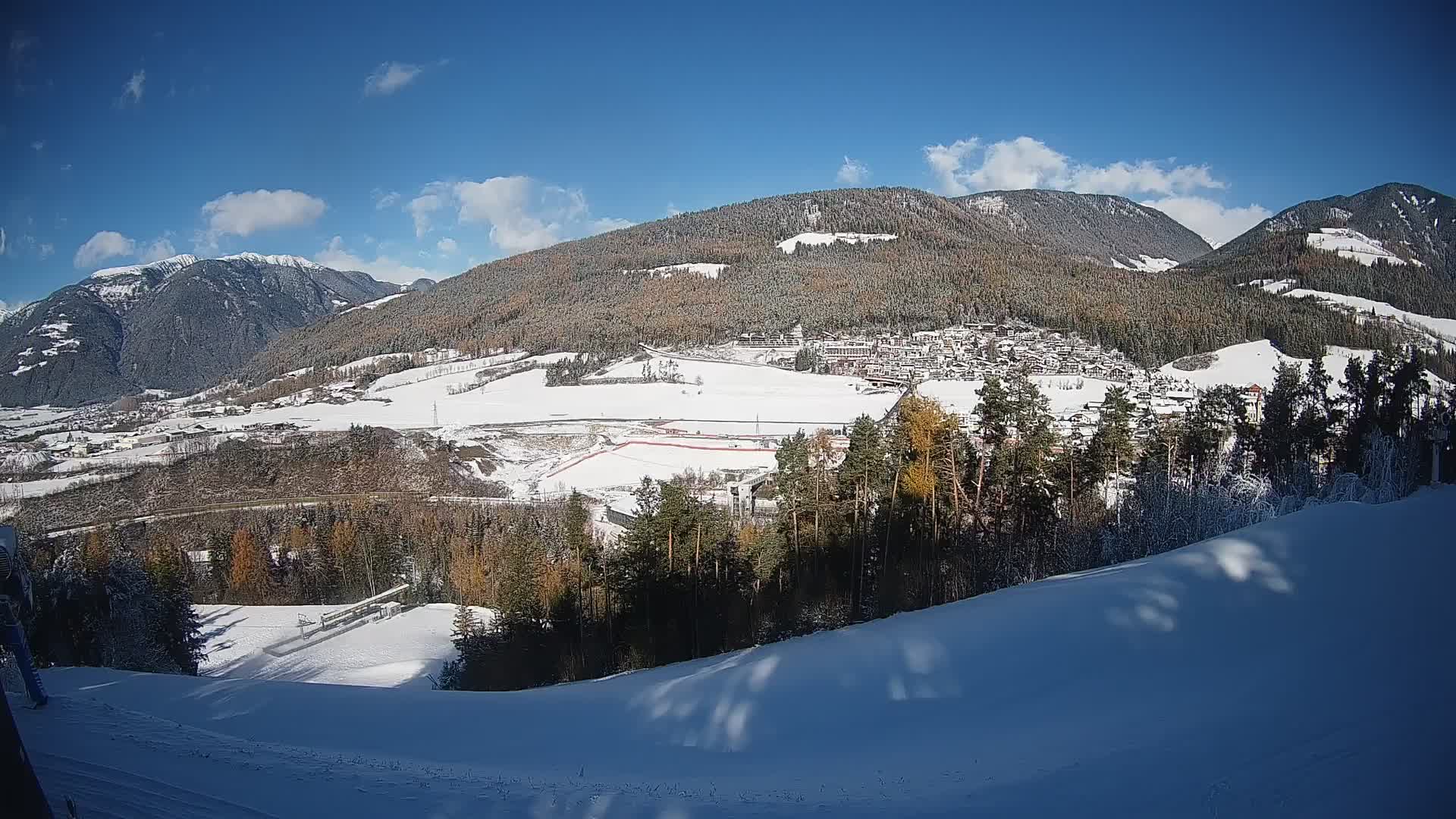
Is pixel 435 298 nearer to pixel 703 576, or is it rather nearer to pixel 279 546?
pixel 279 546

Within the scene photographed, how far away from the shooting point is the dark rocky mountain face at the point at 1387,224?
314 feet

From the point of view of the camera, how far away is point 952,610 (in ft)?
36.0

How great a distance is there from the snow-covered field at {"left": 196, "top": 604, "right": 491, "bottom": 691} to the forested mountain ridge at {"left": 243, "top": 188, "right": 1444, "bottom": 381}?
Result: 60149 millimetres

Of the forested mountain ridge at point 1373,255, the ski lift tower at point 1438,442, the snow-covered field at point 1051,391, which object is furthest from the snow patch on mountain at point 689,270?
the ski lift tower at point 1438,442

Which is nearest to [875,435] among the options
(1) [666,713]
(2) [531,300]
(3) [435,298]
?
(1) [666,713]

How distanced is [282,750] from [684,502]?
12.7 meters

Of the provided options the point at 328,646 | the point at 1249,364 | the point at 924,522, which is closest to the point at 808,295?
the point at 1249,364

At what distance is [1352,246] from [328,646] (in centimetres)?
12734

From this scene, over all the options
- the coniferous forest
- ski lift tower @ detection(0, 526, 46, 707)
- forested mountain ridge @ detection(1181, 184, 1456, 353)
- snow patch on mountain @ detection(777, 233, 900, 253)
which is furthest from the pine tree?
snow patch on mountain @ detection(777, 233, 900, 253)

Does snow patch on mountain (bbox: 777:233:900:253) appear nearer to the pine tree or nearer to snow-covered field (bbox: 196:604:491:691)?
the pine tree

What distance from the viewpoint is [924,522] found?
62.8ft

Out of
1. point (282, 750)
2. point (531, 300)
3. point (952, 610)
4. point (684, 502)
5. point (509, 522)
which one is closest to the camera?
point (282, 750)

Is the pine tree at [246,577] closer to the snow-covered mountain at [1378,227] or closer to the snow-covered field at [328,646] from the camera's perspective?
the snow-covered field at [328,646]

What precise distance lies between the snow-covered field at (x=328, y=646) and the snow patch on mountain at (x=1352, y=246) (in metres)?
112
